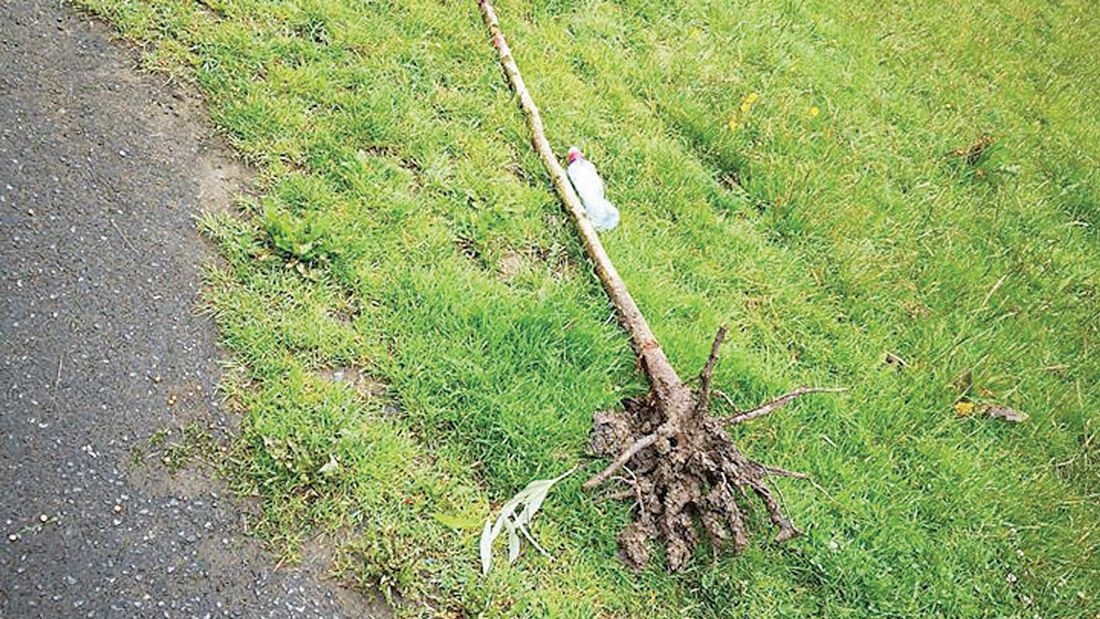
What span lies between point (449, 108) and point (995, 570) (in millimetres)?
3173

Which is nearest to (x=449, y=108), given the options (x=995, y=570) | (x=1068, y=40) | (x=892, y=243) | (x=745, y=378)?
(x=745, y=378)

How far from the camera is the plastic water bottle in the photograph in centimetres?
409

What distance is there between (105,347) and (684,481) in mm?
2058

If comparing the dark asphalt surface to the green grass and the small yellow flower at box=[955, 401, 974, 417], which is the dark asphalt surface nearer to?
the green grass

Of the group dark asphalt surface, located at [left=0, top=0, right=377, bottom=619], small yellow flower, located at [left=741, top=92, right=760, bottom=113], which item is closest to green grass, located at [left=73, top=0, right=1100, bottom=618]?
small yellow flower, located at [left=741, top=92, right=760, bottom=113]

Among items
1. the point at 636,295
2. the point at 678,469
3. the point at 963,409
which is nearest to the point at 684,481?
the point at 678,469

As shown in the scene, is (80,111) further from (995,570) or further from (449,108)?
(995,570)

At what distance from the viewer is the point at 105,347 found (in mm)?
2953

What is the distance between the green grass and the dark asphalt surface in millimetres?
158

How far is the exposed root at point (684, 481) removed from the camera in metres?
2.97

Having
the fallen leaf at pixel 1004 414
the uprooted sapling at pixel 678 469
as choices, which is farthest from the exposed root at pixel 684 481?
the fallen leaf at pixel 1004 414

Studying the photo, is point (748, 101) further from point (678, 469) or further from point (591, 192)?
point (678, 469)

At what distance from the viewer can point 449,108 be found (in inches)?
171

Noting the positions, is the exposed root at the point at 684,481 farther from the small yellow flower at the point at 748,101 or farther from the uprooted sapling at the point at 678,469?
the small yellow flower at the point at 748,101
